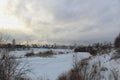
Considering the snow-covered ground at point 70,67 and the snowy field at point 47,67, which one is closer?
the snow-covered ground at point 70,67

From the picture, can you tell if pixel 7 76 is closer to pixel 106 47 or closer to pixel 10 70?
pixel 10 70

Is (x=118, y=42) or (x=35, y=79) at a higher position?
(x=118, y=42)

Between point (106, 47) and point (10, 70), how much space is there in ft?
63.5

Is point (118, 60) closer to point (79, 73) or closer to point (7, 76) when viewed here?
point (79, 73)

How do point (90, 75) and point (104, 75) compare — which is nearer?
point (90, 75)

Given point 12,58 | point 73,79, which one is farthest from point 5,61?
point 73,79

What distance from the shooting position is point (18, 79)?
11.1 meters

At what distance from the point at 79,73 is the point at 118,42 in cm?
1753

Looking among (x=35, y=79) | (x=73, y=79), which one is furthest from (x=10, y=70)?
(x=35, y=79)

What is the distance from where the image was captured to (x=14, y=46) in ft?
37.7

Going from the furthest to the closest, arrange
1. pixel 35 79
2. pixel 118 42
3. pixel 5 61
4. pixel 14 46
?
1. pixel 118 42
2. pixel 35 79
3. pixel 14 46
4. pixel 5 61

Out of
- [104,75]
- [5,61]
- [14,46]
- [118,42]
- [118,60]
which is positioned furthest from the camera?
[118,42]

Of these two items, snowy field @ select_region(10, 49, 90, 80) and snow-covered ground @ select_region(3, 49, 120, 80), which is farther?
snowy field @ select_region(10, 49, 90, 80)

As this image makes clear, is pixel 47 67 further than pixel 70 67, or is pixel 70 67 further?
pixel 47 67
